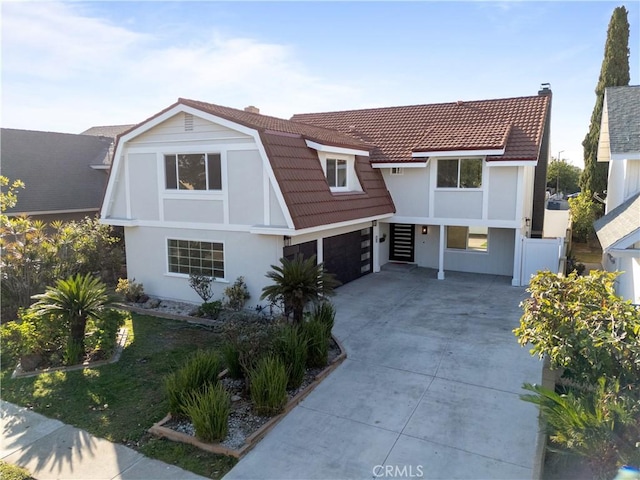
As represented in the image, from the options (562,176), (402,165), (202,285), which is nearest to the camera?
(202,285)

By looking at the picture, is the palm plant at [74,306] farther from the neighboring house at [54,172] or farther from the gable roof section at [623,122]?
the neighboring house at [54,172]

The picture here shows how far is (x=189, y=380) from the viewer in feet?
23.8

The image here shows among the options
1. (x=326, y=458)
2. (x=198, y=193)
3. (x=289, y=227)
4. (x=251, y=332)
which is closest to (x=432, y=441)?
(x=326, y=458)

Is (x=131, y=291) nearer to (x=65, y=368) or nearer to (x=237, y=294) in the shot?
(x=237, y=294)

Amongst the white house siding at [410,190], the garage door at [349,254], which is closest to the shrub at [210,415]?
the garage door at [349,254]

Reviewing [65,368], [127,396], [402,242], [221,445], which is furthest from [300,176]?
[402,242]

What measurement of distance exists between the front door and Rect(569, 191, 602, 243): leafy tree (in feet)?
37.0

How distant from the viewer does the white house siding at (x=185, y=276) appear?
41.8ft

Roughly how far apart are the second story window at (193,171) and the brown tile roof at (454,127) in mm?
7058

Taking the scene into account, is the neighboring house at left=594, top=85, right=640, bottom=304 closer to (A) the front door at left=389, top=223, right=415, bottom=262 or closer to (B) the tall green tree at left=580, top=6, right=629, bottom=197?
(A) the front door at left=389, top=223, right=415, bottom=262

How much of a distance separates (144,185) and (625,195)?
49.4 feet

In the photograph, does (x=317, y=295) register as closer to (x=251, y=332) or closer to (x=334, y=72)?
(x=251, y=332)

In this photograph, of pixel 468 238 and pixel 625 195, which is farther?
pixel 468 238

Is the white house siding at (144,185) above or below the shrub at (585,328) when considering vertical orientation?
above
